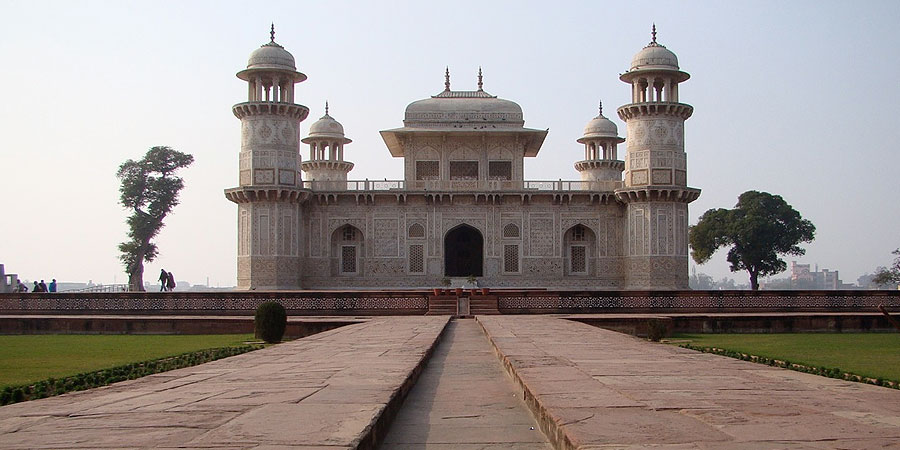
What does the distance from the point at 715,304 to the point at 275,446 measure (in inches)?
723

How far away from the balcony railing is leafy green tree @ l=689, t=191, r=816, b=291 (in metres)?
17.6

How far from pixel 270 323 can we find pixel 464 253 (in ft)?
63.3

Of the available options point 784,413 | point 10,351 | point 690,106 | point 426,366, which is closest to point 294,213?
point 690,106

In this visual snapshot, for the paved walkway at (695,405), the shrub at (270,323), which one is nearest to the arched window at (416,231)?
the shrub at (270,323)

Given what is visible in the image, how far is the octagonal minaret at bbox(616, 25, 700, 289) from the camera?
29.7 metres

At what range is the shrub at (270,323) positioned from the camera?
1433 cm

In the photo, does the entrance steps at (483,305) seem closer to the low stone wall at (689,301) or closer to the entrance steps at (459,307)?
the entrance steps at (459,307)

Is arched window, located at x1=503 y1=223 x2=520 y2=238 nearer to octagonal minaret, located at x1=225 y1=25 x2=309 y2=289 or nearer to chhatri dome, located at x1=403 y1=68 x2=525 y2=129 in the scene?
chhatri dome, located at x1=403 y1=68 x2=525 y2=129

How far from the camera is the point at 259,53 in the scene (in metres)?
30.4

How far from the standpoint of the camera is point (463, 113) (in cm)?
3312

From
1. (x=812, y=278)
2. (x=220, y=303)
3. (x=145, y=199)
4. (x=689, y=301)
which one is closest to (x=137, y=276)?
(x=145, y=199)

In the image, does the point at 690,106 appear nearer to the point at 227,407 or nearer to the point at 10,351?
the point at 10,351

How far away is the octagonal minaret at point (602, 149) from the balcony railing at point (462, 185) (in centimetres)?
794

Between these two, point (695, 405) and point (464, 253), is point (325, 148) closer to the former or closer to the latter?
point (464, 253)
